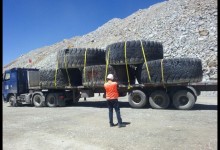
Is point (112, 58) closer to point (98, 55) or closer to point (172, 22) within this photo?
point (98, 55)

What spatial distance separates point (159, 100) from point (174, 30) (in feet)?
84.6

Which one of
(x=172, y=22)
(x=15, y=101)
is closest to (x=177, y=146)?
(x=15, y=101)

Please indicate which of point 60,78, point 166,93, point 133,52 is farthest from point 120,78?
point 60,78

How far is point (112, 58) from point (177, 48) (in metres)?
18.5

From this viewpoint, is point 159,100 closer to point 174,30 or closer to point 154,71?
point 154,71

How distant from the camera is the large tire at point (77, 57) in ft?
58.5

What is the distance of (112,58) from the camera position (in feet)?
54.3

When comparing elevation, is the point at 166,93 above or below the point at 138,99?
above

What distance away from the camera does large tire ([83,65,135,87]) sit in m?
16.7

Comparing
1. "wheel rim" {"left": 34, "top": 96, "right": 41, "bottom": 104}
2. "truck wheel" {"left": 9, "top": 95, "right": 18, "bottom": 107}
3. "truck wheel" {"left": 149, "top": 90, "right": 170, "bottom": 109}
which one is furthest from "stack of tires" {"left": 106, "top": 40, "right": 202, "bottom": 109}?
"truck wheel" {"left": 9, "top": 95, "right": 18, "bottom": 107}

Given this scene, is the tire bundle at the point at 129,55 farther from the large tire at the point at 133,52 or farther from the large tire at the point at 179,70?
the large tire at the point at 179,70

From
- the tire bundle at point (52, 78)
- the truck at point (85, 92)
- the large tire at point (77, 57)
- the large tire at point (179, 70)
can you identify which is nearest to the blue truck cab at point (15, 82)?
the truck at point (85, 92)

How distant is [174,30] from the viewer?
3984 centimetres

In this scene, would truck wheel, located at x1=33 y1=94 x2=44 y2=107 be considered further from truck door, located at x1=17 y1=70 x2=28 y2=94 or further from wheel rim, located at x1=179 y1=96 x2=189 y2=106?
wheel rim, located at x1=179 y1=96 x2=189 y2=106
